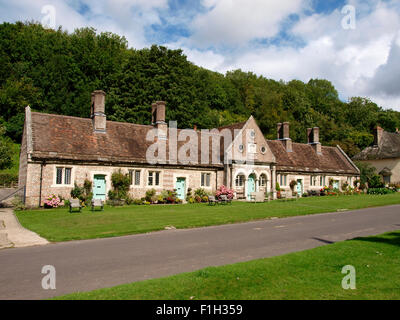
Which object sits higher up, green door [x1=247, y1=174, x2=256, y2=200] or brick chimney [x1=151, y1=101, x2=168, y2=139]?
brick chimney [x1=151, y1=101, x2=168, y2=139]

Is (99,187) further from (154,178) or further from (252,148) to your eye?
(252,148)

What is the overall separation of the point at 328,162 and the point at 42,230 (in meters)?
38.5

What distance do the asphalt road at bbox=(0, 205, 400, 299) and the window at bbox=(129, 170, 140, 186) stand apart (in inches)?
557

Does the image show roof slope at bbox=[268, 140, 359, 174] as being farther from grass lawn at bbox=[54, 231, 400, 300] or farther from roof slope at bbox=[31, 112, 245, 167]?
grass lawn at bbox=[54, 231, 400, 300]

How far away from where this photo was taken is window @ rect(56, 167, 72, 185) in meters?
25.7

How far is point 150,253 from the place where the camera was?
1075cm

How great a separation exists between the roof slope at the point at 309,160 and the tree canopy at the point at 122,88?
1464cm

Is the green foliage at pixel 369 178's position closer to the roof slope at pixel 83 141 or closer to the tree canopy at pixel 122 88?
the tree canopy at pixel 122 88

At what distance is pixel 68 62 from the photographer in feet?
185

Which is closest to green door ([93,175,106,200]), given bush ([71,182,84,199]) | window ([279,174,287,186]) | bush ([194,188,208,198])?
bush ([71,182,84,199])

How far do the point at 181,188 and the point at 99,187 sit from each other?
767 centimetres

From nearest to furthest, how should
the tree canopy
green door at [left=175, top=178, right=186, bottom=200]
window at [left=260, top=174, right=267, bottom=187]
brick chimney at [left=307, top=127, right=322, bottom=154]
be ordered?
1. green door at [left=175, top=178, right=186, bottom=200]
2. window at [left=260, top=174, right=267, bottom=187]
3. brick chimney at [left=307, top=127, right=322, bottom=154]
4. the tree canopy

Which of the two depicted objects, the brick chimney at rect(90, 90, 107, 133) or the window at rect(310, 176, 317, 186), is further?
the window at rect(310, 176, 317, 186)
